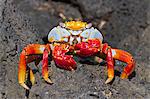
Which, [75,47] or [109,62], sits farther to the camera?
[75,47]

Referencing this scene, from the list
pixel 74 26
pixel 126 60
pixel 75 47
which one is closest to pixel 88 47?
pixel 75 47

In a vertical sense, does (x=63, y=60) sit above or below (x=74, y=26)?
below

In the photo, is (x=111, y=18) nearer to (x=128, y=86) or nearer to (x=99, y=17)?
(x=99, y=17)

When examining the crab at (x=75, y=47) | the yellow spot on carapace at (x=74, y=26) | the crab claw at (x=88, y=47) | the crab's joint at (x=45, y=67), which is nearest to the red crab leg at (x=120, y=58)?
the crab at (x=75, y=47)

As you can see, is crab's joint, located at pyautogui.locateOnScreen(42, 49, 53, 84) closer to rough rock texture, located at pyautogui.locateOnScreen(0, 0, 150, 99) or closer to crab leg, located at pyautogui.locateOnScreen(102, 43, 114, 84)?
rough rock texture, located at pyautogui.locateOnScreen(0, 0, 150, 99)

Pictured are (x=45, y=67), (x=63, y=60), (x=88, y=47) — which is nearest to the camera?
(x=45, y=67)

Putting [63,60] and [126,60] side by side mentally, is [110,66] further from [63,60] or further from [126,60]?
[63,60]

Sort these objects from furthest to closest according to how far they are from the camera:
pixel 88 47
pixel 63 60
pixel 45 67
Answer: pixel 88 47 < pixel 63 60 < pixel 45 67
